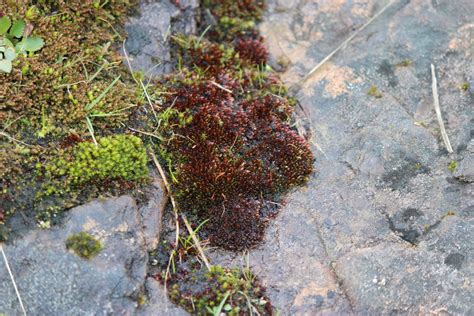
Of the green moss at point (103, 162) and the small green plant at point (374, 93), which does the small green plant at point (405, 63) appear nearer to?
the small green plant at point (374, 93)

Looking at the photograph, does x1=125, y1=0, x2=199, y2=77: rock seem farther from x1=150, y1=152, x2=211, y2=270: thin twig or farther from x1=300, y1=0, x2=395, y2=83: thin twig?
x1=300, y1=0, x2=395, y2=83: thin twig

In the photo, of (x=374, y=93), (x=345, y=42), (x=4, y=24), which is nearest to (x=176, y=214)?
(x=4, y=24)

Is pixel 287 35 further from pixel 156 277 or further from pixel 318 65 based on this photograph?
pixel 156 277

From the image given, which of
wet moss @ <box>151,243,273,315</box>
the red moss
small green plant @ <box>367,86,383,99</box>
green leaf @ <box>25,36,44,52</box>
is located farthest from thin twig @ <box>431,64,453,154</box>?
green leaf @ <box>25,36,44,52</box>

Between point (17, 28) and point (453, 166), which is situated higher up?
point (17, 28)

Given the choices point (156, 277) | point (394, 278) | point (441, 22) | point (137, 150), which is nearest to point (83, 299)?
point (156, 277)

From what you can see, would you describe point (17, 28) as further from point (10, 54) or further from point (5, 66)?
point (5, 66)
